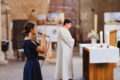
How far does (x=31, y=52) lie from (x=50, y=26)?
23.8 feet

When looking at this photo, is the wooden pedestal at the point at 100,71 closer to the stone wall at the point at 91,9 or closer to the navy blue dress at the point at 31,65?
the navy blue dress at the point at 31,65

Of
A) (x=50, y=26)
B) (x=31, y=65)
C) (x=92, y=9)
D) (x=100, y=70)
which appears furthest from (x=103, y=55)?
(x=92, y=9)

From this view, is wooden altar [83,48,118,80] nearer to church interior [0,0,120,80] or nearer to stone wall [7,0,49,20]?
church interior [0,0,120,80]

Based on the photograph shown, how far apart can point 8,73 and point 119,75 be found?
322cm

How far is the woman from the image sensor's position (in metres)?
3.37

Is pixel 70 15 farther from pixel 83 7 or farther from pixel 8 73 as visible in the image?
pixel 8 73

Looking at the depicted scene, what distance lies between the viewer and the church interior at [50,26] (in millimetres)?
7605

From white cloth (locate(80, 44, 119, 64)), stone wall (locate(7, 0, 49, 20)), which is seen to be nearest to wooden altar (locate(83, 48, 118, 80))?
white cloth (locate(80, 44, 119, 64))

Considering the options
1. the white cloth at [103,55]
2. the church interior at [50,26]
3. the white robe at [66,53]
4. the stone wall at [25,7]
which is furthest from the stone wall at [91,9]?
the white cloth at [103,55]

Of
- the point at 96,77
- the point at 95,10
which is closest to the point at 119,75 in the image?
the point at 96,77

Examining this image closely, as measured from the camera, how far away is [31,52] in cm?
345

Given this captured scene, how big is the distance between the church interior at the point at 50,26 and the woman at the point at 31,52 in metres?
2.28

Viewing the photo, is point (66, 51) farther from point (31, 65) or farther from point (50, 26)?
point (50, 26)

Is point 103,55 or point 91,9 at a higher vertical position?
point 91,9
